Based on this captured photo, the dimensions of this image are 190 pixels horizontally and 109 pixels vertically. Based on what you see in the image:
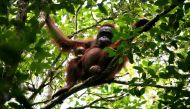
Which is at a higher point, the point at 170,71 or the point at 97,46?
the point at 97,46

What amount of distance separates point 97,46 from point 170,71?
95.7 inches

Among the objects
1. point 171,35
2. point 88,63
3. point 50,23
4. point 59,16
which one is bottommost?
point 171,35

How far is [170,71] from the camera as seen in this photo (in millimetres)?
2266

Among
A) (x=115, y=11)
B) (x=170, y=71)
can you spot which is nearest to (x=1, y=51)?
(x=170, y=71)

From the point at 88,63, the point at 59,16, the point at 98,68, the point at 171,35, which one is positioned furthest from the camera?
the point at 59,16

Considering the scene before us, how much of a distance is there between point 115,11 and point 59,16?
102 cm

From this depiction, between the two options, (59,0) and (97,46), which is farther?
(97,46)

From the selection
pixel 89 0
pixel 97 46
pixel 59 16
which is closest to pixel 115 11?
pixel 97 46

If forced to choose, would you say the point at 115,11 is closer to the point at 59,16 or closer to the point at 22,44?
the point at 59,16

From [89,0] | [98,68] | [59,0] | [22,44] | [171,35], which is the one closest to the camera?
[22,44]

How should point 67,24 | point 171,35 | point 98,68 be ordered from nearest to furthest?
1. point 171,35
2. point 98,68
3. point 67,24

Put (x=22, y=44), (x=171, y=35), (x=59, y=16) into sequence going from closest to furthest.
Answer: (x=22, y=44), (x=171, y=35), (x=59, y=16)

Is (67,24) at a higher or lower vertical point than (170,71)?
higher

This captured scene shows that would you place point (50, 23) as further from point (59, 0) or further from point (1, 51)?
point (1, 51)
